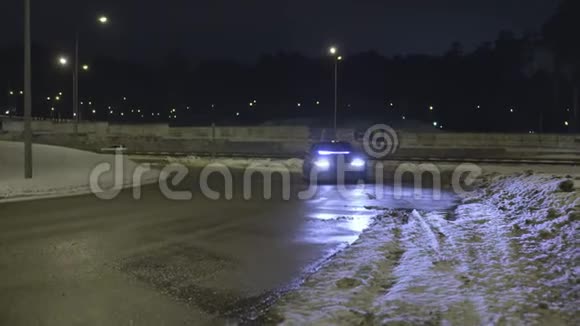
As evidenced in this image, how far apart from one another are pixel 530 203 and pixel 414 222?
102 inches

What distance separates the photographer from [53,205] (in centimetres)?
1522

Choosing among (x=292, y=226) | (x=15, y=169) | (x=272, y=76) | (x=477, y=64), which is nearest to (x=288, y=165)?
(x=15, y=169)

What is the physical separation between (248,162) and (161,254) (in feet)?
78.9

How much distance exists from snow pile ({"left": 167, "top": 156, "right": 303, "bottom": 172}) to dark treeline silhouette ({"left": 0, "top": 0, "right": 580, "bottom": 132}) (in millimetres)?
68320

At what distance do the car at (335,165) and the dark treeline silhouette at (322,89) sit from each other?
75.6 meters

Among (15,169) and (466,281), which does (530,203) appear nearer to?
(466,281)

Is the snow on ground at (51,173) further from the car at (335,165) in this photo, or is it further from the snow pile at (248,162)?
the car at (335,165)

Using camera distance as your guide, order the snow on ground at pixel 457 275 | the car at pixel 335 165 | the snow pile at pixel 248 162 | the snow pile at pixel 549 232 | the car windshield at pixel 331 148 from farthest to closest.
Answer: the snow pile at pixel 248 162 < the car windshield at pixel 331 148 < the car at pixel 335 165 < the snow pile at pixel 549 232 < the snow on ground at pixel 457 275

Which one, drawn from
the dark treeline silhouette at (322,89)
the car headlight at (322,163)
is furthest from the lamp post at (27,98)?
the dark treeline silhouette at (322,89)

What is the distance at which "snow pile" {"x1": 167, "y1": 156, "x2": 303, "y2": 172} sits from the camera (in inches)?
1212

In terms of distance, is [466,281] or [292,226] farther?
[292,226]

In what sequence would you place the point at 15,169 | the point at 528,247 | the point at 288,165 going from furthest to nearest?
the point at 288,165
the point at 15,169
the point at 528,247

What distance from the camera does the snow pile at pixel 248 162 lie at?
30797 mm

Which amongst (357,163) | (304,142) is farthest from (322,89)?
(357,163)
